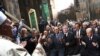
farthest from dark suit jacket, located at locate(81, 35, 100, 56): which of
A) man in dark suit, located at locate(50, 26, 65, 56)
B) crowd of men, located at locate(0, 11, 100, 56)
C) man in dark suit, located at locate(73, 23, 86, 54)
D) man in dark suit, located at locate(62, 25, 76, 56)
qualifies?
man in dark suit, located at locate(50, 26, 65, 56)

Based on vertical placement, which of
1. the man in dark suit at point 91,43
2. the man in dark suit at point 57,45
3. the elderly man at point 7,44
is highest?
the elderly man at point 7,44

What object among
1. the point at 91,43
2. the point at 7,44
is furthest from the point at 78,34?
the point at 7,44

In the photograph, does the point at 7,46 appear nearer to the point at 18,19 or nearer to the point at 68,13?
the point at 68,13

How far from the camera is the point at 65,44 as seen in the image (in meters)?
10.3

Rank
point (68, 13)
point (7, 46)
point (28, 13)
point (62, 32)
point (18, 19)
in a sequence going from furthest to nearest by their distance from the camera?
point (18, 19) → point (28, 13) → point (62, 32) → point (68, 13) → point (7, 46)

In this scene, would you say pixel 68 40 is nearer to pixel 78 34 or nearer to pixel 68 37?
pixel 68 37

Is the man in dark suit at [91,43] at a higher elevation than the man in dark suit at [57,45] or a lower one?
higher

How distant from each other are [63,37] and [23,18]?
1907 mm

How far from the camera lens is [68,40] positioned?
1020 centimetres

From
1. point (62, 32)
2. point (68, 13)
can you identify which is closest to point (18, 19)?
point (62, 32)

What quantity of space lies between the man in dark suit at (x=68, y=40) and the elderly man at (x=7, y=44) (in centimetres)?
757

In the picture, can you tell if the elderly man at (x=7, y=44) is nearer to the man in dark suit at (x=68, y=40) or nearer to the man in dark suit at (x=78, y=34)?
the man in dark suit at (x=78, y=34)

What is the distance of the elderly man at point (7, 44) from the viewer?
240 cm

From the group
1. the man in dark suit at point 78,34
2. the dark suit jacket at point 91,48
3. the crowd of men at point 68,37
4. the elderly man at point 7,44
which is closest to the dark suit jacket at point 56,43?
the crowd of men at point 68,37
